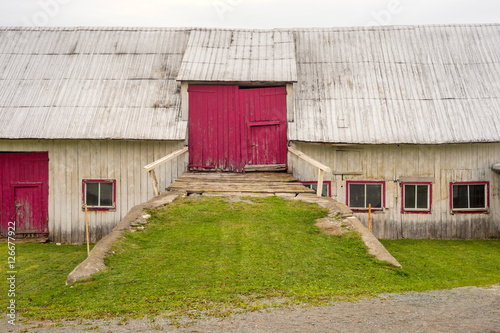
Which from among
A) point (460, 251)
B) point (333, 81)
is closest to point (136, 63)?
point (333, 81)

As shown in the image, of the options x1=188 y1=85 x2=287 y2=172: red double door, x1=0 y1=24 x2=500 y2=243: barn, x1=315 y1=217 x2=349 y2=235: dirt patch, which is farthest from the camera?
x1=188 y1=85 x2=287 y2=172: red double door

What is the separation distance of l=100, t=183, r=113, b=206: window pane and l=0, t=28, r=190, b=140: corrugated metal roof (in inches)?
62.1

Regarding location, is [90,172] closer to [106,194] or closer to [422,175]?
[106,194]

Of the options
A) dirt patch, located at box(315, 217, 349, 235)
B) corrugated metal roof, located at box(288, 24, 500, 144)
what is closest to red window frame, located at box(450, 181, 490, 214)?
corrugated metal roof, located at box(288, 24, 500, 144)

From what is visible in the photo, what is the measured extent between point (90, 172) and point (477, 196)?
11804 millimetres

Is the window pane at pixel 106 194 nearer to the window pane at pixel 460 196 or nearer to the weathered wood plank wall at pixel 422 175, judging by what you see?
the weathered wood plank wall at pixel 422 175

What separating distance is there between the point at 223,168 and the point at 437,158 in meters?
6.51

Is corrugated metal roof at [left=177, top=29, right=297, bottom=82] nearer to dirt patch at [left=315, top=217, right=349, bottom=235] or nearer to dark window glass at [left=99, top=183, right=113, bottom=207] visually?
dark window glass at [left=99, top=183, right=113, bottom=207]

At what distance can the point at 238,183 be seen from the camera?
13.0 meters

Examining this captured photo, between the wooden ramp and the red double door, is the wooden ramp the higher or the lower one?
the lower one

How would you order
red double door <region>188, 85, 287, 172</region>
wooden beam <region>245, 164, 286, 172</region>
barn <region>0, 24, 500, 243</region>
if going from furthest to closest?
red double door <region>188, 85, 287, 172</region> → wooden beam <region>245, 164, 286, 172</region> → barn <region>0, 24, 500, 243</region>

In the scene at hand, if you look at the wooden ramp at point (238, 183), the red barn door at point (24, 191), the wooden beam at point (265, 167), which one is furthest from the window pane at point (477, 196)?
the red barn door at point (24, 191)

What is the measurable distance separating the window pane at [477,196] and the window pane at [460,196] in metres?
0.16

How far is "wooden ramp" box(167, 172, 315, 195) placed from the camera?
12.2 m
